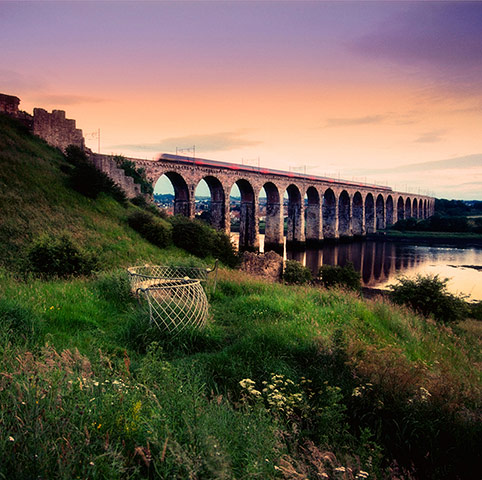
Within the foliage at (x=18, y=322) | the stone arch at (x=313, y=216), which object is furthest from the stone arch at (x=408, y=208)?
the foliage at (x=18, y=322)

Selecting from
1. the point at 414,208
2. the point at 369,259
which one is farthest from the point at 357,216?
the point at 414,208

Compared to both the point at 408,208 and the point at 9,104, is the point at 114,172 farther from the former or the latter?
the point at 408,208

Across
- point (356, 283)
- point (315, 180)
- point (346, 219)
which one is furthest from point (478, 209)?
point (356, 283)

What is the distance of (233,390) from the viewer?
4.62 m

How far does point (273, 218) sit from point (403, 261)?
17612mm

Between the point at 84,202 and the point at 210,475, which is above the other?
the point at 84,202

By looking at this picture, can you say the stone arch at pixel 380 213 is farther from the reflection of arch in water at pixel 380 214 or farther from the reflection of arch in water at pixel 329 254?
the reflection of arch in water at pixel 329 254

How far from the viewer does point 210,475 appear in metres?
2.14

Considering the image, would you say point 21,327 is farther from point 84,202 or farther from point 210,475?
point 84,202

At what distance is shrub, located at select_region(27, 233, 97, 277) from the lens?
1111cm

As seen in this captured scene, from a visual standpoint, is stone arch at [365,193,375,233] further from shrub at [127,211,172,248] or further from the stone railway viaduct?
shrub at [127,211,172,248]

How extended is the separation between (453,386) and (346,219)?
219 feet

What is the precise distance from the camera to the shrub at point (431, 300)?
1377 centimetres

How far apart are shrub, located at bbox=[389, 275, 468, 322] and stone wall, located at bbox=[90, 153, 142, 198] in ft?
69.0
